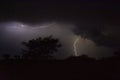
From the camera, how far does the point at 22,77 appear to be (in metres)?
16.1

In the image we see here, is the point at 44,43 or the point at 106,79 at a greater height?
the point at 44,43

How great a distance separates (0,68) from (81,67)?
12.2 feet

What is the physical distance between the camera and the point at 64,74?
16.0m

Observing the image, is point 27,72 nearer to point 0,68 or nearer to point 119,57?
point 0,68

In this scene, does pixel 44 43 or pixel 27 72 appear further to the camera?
pixel 44 43

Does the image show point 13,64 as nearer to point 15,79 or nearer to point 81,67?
point 15,79

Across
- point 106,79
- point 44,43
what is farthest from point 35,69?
point 44,43

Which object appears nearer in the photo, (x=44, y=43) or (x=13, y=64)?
(x=13, y=64)

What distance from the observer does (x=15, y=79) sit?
1602 cm

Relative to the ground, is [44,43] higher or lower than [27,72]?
higher

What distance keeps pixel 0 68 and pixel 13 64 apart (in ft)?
2.08

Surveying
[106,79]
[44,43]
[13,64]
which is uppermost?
[44,43]

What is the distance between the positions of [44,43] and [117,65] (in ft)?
20.9

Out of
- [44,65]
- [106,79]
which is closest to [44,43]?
[44,65]
